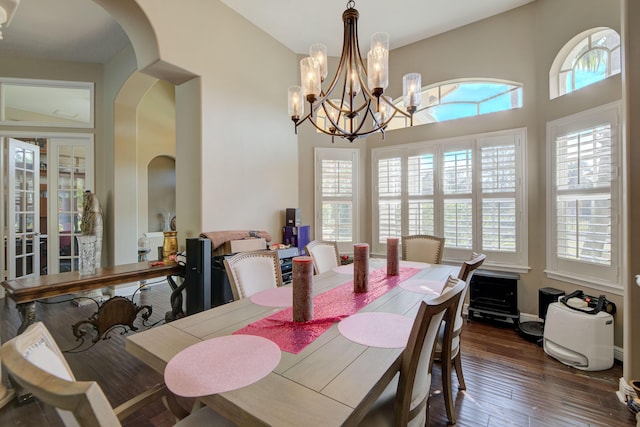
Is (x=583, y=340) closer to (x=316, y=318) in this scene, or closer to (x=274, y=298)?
(x=316, y=318)

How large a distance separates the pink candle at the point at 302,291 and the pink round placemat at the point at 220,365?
241 mm

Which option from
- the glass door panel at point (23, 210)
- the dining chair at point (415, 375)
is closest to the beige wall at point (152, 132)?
the glass door panel at point (23, 210)

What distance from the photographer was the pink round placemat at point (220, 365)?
92 centimetres

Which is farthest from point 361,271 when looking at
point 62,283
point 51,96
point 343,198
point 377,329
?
point 51,96

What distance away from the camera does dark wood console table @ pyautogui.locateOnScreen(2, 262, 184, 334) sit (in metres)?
2.04

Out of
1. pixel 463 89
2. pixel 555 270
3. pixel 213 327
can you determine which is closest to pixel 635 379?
pixel 555 270

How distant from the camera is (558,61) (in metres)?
3.07

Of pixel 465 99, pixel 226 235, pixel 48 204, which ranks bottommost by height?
pixel 226 235

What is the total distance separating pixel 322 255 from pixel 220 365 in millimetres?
1827

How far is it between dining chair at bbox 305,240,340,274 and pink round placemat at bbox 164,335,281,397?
146 centimetres

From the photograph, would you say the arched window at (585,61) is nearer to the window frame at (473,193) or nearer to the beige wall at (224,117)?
the window frame at (473,193)

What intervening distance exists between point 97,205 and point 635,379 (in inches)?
225

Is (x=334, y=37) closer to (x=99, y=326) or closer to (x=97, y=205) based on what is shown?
(x=97, y=205)

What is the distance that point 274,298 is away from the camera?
1.78 metres
